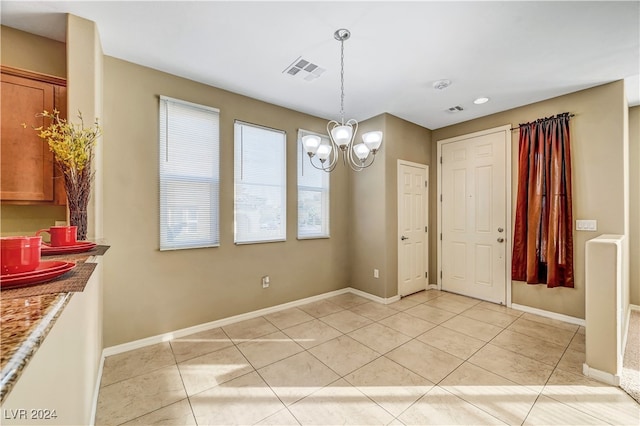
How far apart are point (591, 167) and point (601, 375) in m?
2.31

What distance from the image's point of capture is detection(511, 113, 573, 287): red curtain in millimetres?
3275

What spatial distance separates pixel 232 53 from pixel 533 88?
3456 millimetres

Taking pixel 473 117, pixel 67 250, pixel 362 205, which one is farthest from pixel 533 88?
pixel 67 250

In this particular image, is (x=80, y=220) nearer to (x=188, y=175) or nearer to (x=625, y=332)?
(x=188, y=175)

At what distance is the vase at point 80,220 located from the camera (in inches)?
75.0

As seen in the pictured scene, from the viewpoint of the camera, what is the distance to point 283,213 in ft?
12.4

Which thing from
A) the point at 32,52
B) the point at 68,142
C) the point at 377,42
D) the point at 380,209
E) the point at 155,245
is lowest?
the point at 155,245

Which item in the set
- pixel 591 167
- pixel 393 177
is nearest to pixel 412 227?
pixel 393 177

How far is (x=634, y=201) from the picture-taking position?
142 inches

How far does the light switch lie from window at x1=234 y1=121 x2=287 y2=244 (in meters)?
3.66

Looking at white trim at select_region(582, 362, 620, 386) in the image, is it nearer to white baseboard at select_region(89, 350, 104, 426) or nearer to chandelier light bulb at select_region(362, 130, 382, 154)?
chandelier light bulb at select_region(362, 130, 382, 154)

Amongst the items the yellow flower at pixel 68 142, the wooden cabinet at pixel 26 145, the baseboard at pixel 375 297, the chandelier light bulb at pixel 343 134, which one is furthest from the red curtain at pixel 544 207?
the wooden cabinet at pixel 26 145

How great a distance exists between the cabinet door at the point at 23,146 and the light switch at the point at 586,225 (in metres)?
5.27

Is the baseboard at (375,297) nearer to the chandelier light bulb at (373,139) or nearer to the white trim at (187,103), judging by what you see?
the chandelier light bulb at (373,139)
